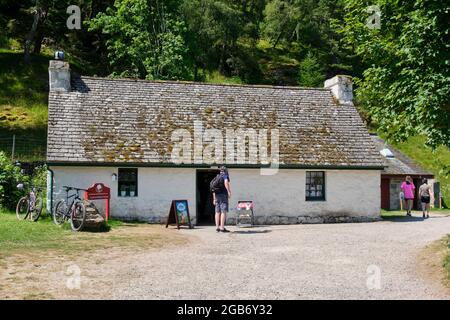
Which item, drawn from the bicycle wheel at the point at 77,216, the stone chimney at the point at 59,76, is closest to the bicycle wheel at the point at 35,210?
the bicycle wheel at the point at 77,216

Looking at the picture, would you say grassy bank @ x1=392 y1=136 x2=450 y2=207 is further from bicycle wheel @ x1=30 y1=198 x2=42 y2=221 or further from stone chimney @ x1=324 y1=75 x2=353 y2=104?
bicycle wheel @ x1=30 y1=198 x2=42 y2=221

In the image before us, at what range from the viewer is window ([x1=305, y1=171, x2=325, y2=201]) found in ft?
67.9

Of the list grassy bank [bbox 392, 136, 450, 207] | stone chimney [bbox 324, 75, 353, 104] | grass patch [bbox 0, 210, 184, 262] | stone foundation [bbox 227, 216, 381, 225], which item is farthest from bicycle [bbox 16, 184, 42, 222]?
grassy bank [bbox 392, 136, 450, 207]

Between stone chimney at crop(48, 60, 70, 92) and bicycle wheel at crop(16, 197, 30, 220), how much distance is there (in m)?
5.31

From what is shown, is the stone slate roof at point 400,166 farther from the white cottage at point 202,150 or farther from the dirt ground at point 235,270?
the dirt ground at point 235,270

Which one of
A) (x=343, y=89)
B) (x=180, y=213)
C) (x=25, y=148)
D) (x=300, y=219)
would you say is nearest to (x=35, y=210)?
(x=180, y=213)

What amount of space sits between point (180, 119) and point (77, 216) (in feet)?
23.9

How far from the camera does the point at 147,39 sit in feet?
125

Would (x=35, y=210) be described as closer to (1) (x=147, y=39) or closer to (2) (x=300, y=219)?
(2) (x=300, y=219)

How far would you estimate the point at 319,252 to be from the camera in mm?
12180

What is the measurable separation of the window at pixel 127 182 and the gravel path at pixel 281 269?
4.87 meters

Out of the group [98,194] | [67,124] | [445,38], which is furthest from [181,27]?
[445,38]

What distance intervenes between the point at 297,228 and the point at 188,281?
996 cm

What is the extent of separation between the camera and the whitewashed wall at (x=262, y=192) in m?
Answer: 18.9
